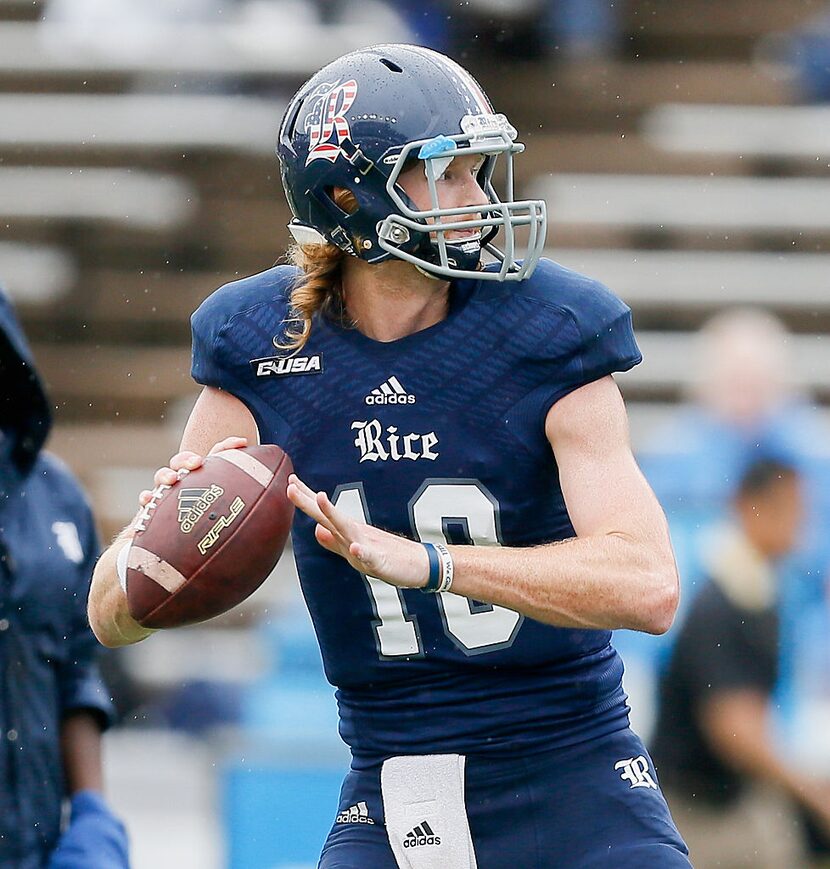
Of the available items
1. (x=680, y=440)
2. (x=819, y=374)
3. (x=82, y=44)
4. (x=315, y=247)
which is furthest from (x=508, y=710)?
(x=82, y=44)

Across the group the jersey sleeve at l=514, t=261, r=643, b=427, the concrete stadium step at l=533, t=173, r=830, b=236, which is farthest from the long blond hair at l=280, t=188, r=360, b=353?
the concrete stadium step at l=533, t=173, r=830, b=236

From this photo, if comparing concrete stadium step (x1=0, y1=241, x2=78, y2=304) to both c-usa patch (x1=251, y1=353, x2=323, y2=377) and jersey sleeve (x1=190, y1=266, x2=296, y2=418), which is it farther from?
c-usa patch (x1=251, y1=353, x2=323, y2=377)

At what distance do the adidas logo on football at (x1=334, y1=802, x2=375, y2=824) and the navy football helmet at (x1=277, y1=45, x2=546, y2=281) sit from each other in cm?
88

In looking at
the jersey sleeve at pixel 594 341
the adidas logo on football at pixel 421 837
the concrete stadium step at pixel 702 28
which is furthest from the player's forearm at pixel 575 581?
the concrete stadium step at pixel 702 28

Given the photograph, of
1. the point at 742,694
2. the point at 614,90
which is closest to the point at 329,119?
the point at 742,694

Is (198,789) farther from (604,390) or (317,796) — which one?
(604,390)

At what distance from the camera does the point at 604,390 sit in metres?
2.73

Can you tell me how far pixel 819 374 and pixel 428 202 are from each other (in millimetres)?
5632

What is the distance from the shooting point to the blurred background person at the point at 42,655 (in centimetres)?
330

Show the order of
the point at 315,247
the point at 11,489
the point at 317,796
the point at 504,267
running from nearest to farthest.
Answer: the point at 504,267, the point at 315,247, the point at 11,489, the point at 317,796

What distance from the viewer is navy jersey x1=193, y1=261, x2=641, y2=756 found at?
2.72m

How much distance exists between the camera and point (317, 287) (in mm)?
2936

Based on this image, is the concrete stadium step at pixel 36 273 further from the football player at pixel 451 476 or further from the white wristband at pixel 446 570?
the white wristband at pixel 446 570

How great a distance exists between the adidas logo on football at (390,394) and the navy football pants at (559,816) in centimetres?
59
